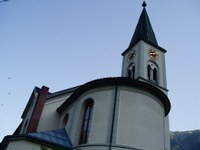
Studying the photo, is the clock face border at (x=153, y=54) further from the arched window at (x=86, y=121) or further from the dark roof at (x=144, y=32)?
the arched window at (x=86, y=121)

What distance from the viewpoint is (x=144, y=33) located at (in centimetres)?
2788

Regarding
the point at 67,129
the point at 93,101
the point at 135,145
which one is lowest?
the point at 135,145

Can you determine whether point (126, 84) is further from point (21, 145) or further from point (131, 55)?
point (131, 55)

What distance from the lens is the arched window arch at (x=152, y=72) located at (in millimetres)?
23698

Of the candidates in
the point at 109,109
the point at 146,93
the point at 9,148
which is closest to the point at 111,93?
the point at 109,109

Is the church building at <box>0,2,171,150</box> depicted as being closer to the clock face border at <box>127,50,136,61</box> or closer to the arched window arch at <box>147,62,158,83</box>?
the arched window arch at <box>147,62,158,83</box>

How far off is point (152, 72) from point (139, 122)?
1103cm

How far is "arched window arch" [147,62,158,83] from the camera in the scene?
23698mm

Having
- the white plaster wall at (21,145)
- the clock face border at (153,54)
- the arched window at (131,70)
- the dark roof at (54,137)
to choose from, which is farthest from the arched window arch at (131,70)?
the white plaster wall at (21,145)

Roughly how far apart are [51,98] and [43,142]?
8229 mm

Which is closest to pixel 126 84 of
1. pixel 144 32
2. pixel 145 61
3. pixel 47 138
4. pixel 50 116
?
pixel 47 138

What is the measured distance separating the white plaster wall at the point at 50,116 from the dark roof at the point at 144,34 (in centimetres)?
1153

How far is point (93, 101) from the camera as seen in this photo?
15508 mm

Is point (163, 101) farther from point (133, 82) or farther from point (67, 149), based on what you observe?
point (67, 149)
